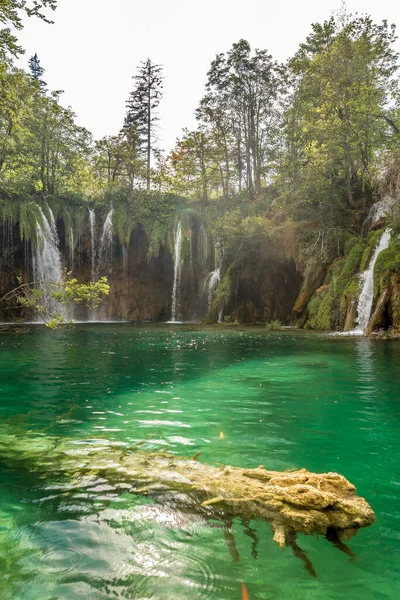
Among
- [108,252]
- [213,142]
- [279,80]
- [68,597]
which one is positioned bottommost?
[68,597]

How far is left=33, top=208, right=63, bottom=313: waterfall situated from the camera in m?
31.1

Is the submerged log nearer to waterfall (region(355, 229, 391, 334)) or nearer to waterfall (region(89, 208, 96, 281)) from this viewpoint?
waterfall (region(355, 229, 391, 334))

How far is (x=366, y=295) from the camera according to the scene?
1902 cm

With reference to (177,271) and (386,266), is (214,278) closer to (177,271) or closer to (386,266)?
(177,271)

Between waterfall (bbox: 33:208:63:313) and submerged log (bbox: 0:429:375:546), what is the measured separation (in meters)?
27.8

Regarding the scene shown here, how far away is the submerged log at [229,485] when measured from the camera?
2.91 m

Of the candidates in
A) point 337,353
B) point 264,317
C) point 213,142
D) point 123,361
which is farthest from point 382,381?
point 213,142

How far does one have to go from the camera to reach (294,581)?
2480 mm

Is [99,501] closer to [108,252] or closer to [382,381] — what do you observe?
[382,381]

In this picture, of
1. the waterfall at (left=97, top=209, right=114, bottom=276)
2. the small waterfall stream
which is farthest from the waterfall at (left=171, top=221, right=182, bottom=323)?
the small waterfall stream

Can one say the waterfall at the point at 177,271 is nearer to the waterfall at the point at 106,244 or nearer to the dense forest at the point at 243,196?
the dense forest at the point at 243,196

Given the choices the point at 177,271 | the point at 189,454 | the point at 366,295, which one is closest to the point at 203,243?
the point at 177,271

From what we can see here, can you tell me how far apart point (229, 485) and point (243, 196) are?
34077mm

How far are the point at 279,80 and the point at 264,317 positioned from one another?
69.2 ft
